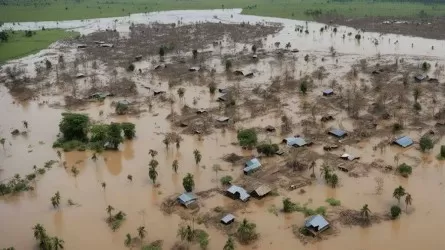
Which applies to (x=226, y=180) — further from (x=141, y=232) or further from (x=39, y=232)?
(x=39, y=232)

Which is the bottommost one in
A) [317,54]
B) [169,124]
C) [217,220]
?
[217,220]

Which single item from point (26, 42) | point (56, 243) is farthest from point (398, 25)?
point (56, 243)

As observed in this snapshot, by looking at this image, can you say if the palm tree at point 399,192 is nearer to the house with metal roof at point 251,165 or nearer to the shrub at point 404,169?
→ the shrub at point 404,169

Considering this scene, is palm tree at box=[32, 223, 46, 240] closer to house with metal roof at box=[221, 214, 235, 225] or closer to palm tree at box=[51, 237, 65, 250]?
palm tree at box=[51, 237, 65, 250]

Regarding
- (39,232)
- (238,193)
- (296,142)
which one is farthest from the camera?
(296,142)

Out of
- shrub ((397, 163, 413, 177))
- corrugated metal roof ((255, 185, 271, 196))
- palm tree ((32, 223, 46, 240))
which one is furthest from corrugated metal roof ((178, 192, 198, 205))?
shrub ((397, 163, 413, 177))

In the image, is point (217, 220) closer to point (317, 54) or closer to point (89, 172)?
point (89, 172)

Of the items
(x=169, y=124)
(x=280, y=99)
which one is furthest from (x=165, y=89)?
(x=280, y=99)
